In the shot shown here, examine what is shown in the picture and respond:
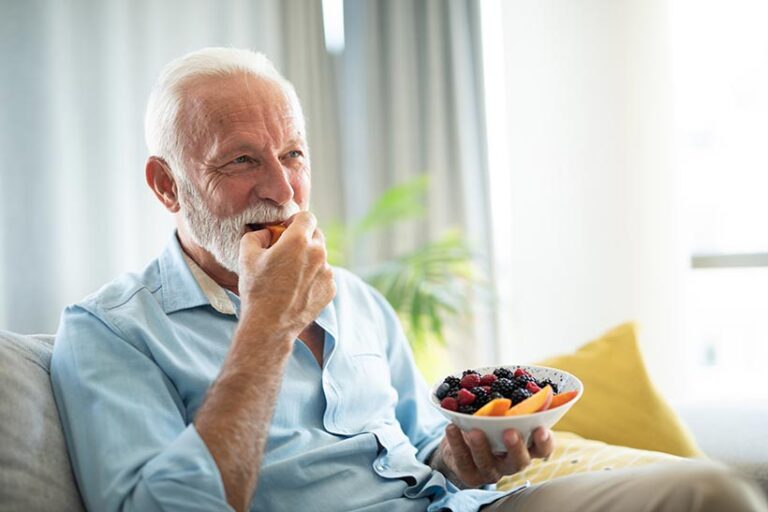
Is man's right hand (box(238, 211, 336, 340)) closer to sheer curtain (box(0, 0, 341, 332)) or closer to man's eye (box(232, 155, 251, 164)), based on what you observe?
man's eye (box(232, 155, 251, 164))

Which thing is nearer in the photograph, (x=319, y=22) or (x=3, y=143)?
(x=3, y=143)

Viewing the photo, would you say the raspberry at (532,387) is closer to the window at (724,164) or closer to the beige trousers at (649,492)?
the beige trousers at (649,492)

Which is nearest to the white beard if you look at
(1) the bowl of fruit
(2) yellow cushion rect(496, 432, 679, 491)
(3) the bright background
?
(1) the bowl of fruit

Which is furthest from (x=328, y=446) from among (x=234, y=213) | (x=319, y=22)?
(x=319, y=22)

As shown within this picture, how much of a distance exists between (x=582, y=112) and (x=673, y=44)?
0.51 metres

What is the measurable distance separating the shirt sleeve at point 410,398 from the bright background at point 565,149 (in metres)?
1.46

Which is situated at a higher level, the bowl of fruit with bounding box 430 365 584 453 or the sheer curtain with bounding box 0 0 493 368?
the sheer curtain with bounding box 0 0 493 368

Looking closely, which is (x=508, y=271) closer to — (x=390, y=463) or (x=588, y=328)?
(x=588, y=328)

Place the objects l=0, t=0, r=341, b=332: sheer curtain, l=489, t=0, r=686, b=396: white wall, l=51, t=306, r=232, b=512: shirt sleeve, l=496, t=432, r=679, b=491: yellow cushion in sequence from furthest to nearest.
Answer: l=489, t=0, r=686, b=396: white wall → l=0, t=0, r=341, b=332: sheer curtain → l=496, t=432, r=679, b=491: yellow cushion → l=51, t=306, r=232, b=512: shirt sleeve

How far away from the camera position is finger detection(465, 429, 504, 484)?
102 centimetres

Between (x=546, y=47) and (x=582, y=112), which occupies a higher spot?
(x=546, y=47)

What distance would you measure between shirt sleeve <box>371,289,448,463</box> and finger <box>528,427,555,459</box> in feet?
1.31

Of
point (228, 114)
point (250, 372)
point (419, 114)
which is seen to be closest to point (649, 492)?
point (250, 372)

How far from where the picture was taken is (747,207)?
3.29 meters
